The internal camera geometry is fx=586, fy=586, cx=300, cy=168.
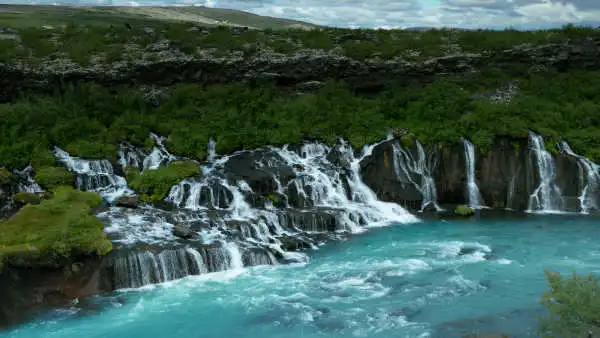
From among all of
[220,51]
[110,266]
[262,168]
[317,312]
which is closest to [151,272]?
[110,266]

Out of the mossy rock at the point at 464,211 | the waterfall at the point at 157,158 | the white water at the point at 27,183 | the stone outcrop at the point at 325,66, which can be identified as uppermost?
the stone outcrop at the point at 325,66

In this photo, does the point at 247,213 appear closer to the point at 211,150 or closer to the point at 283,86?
the point at 211,150

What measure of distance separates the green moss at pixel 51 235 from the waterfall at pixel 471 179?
18417mm

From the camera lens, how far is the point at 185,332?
17031mm

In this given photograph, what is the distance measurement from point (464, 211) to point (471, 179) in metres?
2.77

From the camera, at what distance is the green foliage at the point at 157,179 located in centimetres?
2680

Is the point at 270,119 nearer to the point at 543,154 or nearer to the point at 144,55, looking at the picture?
the point at 144,55

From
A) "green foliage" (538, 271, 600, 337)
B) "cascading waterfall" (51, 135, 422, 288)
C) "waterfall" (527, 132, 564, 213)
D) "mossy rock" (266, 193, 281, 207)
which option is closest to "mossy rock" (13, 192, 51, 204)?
"cascading waterfall" (51, 135, 422, 288)

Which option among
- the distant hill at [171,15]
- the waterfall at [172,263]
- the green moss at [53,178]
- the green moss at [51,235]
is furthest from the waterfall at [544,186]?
the distant hill at [171,15]

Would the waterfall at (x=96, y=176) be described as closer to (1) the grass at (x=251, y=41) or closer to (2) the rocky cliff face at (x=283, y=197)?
(2) the rocky cliff face at (x=283, y=197)

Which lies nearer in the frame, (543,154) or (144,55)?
(543,154)

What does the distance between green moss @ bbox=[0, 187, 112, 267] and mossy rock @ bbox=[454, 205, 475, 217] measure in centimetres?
1654

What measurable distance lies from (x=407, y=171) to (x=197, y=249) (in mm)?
13301

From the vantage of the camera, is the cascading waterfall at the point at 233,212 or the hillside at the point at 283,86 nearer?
the cascading waterfall at the point at 233,212
